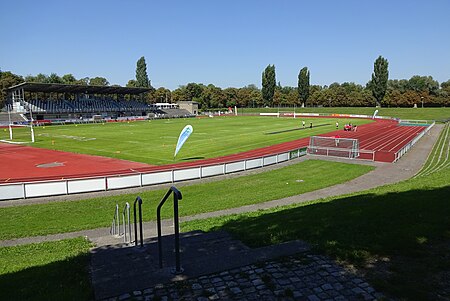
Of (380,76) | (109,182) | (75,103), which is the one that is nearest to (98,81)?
(75,103)

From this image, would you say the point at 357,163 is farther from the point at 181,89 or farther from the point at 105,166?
the point at 181,89

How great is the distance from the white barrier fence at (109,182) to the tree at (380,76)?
104 metres

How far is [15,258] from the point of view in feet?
34.2

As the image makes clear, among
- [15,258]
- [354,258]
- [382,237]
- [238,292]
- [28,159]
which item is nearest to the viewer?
[238,292]

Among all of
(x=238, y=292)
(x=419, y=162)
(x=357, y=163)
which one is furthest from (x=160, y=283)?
(x=419, y=162)

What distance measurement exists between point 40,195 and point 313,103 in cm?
14795

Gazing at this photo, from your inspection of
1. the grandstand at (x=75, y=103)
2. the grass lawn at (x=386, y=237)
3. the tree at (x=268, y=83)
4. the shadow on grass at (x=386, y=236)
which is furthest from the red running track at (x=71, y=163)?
the tree at (x=268, y=83)

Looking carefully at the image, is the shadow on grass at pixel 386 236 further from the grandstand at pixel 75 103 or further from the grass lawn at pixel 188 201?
the grandstand at pixel 75 103

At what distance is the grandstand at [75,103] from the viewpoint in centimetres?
8969

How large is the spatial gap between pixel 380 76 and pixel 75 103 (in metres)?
95.6

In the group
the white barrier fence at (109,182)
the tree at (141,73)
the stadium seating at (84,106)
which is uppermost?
the tree at (141,73)

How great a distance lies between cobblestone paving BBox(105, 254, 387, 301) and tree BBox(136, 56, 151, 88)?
148156mm

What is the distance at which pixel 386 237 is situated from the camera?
8094 mm

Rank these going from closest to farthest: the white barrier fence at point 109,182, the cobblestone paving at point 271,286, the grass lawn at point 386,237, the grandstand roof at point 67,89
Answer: the cobblestone paving at point 271,286
the grass lawn at point 386,237
the white barrier fence at point 109,182
the grandstand roof at point 67,89
